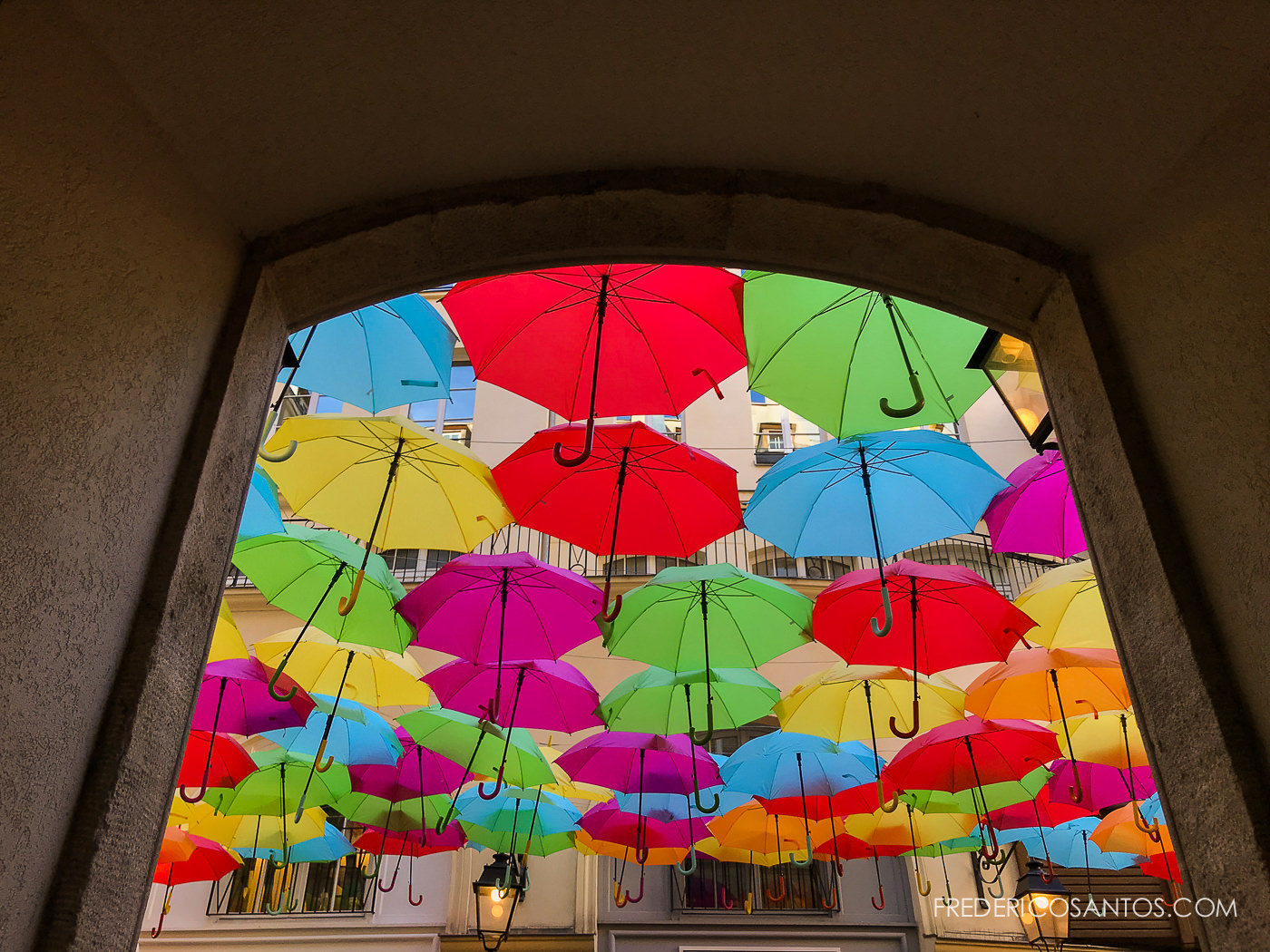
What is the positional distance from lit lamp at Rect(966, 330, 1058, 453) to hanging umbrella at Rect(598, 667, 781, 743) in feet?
15.0

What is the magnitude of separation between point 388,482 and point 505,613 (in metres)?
1.42

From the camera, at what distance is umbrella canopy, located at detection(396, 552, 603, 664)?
6.73 metres

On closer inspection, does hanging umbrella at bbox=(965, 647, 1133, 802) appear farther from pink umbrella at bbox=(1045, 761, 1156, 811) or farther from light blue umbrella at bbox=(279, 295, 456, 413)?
light blue umbrella at bbox=(279, 295, 456, 413)

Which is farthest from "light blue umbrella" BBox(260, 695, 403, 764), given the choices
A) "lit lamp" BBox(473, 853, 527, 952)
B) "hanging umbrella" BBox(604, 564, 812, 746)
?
"hanging umbrella" BBox(604, 564, 812, 746)

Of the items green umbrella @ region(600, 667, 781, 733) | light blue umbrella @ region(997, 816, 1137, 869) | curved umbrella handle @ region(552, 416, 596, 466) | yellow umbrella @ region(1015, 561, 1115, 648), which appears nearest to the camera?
curved umbrella handle @ region(552, 416, 596, 466)

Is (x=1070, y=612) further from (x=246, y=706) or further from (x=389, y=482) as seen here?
(x=246, y=706)

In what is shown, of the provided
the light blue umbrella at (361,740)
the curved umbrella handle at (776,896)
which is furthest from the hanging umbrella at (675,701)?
the curved umbrella handle at (776,896)

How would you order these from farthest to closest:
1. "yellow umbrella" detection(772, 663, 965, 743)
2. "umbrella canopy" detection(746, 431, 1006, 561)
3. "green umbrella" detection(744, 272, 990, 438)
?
1. "yellow umbrella" detection(772, 663, 965, 743)
2. "umbrella canopy" detection(746, 431, 1006, 561)
3. "green umbrella" detection(744, 272, 990, 438)

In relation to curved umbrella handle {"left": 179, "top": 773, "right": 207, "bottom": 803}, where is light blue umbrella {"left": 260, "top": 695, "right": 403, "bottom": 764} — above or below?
above

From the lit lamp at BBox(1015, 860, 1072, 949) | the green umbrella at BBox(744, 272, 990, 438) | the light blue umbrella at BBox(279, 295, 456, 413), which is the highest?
the light blue umbrella at BBox(279, 295, 456, 413)

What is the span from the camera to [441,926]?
1161cm

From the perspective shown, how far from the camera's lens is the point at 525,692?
7.93 meters

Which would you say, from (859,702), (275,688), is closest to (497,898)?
(859,702)

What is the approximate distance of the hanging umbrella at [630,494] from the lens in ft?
20.6
